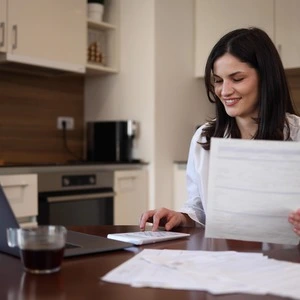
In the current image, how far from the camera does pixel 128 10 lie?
3.36 meters

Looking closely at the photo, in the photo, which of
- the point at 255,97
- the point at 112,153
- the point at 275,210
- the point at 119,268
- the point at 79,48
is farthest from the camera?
the point at 112,153

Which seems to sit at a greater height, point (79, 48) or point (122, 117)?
point (79, 48)

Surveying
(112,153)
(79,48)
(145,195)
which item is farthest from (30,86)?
(145,195)

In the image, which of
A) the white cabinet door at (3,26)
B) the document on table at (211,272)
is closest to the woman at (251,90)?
the document on table at (211,272)

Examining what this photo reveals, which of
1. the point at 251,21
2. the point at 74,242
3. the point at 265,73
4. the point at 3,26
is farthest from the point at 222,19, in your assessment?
the point at 74,242

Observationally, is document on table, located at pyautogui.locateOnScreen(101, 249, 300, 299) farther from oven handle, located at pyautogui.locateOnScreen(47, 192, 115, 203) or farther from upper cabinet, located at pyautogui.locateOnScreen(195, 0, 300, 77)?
upper cabinet, located at pyautogui.locateOnScreen(195, 0, 300, 77)

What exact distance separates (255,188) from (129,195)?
6.67ft

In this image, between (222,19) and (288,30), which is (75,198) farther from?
(288,30)

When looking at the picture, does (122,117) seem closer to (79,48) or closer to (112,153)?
(112,153)

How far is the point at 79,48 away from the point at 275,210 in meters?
2.19

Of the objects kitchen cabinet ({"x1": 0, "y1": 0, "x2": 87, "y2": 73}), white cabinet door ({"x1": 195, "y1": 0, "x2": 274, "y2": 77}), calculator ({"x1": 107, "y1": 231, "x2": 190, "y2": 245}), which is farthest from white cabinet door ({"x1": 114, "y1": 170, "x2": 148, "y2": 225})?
calculator ({"x1": 107, "y1": 231, "x2": 190, "y2": 245})

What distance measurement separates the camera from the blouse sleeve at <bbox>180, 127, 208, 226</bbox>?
1.61m

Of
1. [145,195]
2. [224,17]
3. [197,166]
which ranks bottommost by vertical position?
[145,195]

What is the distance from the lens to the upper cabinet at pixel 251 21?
3166mm
